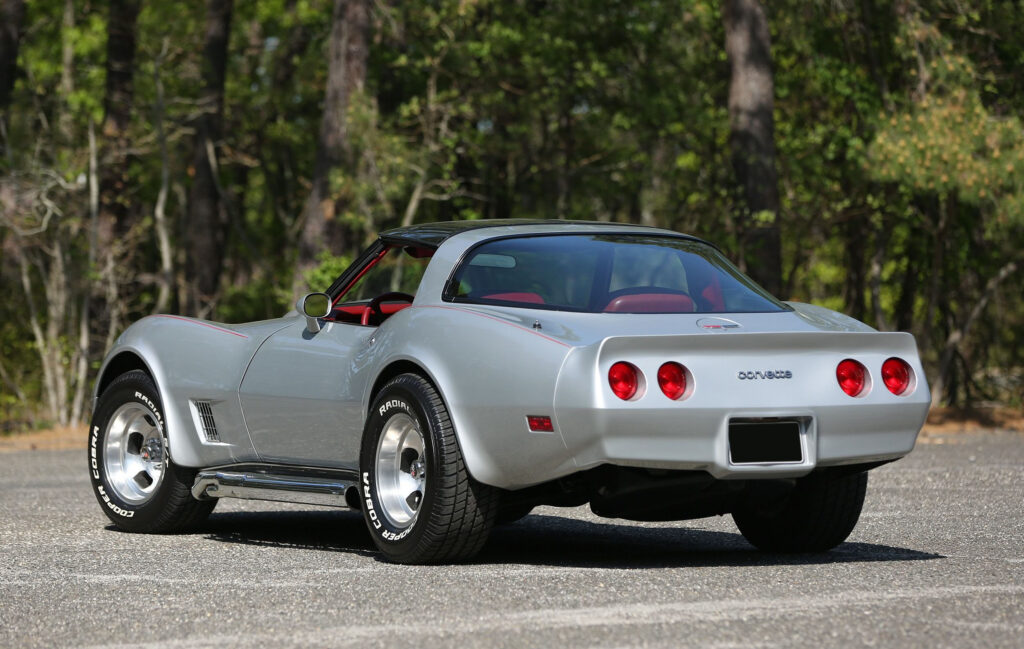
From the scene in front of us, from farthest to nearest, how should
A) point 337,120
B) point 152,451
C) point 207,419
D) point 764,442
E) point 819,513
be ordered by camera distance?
point 337,120 < point 152,451 < point 207,419 < point 819,513 < point 764,442

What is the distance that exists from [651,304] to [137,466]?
3.41 m

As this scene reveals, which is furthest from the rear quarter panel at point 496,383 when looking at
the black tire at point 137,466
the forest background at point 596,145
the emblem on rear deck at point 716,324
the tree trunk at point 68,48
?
the tree trunk at point 68,48

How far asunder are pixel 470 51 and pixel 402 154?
3.35 m

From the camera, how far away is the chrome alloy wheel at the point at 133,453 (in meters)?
8.70

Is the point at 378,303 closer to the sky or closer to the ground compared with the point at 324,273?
closer to the sky

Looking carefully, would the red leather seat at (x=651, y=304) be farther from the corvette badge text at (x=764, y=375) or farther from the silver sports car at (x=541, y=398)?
the corvette badge text at (x=764, y=375)

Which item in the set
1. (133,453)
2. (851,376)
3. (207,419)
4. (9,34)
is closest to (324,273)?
(9,34)

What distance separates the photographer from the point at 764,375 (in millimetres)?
→ 6375

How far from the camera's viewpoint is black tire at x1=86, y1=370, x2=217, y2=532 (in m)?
8.47

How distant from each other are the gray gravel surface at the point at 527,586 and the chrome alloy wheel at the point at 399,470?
269mm

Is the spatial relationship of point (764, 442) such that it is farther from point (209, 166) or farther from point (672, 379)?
point (209, 166)

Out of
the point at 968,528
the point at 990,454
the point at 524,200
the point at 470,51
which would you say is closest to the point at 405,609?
the point at 968,528

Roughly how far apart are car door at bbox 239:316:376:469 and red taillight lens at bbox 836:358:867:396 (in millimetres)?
2184

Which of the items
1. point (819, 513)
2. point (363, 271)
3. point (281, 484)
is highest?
point (363, 271)
